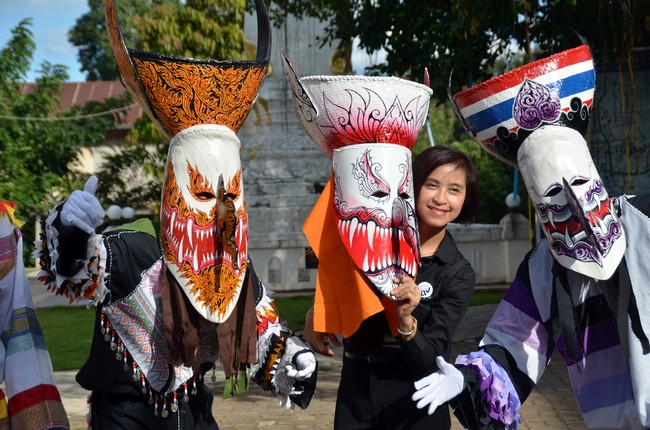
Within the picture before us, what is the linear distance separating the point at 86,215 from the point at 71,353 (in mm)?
7285

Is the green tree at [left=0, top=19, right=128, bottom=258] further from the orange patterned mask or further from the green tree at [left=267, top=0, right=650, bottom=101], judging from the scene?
the orange patterned mask

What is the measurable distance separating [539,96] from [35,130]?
14707mm

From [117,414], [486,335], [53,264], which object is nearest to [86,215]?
[53,264]

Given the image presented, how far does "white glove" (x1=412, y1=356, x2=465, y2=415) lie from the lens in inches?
103

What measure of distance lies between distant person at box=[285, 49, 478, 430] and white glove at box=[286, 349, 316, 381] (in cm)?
6

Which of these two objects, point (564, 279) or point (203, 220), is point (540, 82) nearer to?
point (564, 279)

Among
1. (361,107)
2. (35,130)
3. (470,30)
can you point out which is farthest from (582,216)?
(35,130)

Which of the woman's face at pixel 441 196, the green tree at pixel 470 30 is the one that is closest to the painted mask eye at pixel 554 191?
the woman's face at pixel 441 196

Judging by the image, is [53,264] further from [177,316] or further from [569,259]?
[569,259]

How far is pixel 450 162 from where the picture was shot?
3.15 meters

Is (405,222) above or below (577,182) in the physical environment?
below

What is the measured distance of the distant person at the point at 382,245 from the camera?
114 inches

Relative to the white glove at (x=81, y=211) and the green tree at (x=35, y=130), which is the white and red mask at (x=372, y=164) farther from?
the green tree at (x=35, y=130)

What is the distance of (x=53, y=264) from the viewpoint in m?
2.81
